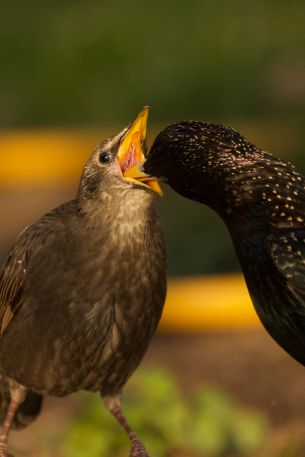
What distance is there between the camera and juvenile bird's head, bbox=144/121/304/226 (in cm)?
479

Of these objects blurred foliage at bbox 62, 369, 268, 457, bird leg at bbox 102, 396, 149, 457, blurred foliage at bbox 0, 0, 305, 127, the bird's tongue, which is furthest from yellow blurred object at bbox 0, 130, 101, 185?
the bird's tongue

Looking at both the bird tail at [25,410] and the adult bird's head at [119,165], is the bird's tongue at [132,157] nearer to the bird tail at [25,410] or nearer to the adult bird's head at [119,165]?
the adult bird's head at [119,165]

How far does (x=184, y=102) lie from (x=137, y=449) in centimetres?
957

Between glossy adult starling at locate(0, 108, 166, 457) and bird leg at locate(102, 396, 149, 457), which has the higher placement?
glossy adult starling at locate(0, 108, 166, 457)

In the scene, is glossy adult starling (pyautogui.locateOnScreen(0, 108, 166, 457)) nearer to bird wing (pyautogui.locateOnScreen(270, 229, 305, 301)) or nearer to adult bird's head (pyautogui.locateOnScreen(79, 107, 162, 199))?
adult bird's head (pyautogui.locateOnScreen(79, 107, 162, 199))

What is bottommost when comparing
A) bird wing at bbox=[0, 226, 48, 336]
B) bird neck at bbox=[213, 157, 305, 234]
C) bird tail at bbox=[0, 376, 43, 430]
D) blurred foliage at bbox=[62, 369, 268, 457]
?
blurred foliage at bbox=[62, 369, 268, 457]

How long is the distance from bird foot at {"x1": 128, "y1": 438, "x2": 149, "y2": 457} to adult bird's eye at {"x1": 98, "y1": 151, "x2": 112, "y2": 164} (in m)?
1.04

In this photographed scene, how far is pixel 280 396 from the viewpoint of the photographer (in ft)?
22.5

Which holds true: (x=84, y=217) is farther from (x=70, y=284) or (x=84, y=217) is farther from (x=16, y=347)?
(x=16, y=347)

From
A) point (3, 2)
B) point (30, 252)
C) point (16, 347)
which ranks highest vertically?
point (30, 252)

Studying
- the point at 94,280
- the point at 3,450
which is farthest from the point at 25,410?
the point at 94,280

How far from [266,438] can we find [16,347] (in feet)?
4.18

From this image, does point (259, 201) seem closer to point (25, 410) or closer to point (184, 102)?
point (25, 410)

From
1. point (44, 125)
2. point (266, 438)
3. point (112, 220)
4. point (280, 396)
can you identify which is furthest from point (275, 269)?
point (44, 125)
